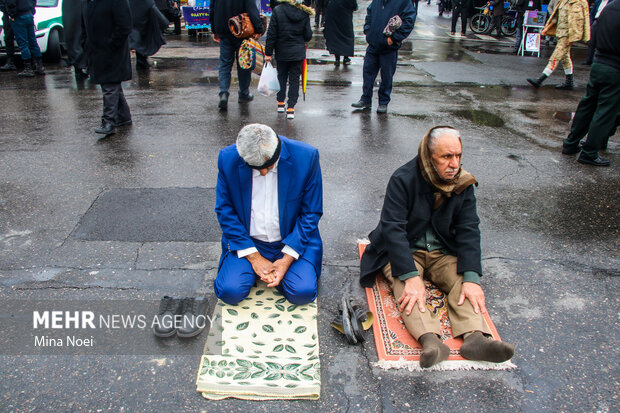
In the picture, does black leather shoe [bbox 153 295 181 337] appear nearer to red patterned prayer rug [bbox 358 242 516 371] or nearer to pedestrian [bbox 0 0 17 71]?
red patterned prayer rug [bbox 358 242 516 371]

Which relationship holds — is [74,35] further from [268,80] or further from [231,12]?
[268,80]

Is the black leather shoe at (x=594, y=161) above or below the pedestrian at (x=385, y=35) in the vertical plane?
below

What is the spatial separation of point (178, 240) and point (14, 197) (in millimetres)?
1884

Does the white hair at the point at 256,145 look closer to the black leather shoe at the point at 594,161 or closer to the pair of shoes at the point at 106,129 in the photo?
the pair of shoes at the point at 106,129

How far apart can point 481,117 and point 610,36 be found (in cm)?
242

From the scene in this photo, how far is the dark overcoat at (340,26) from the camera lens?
10570mm

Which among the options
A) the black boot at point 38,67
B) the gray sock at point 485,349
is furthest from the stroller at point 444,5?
the gray sock at point 485,349

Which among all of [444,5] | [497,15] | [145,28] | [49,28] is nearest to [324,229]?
[145,28]

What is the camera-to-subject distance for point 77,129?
6613 mm

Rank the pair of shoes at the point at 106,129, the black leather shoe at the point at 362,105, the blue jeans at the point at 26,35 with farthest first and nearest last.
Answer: the blue jeans at the point at 26,35
the black leather shoe at the point at 362,105
the pair of shoes at the point at 106,129

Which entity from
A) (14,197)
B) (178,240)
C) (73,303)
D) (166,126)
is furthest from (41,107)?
(73,303)

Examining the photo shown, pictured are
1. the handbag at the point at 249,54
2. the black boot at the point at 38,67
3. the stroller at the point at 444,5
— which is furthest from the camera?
the stroller at the point at 444,5

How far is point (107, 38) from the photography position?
5984mm

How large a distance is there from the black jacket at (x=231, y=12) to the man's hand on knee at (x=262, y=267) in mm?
4966
